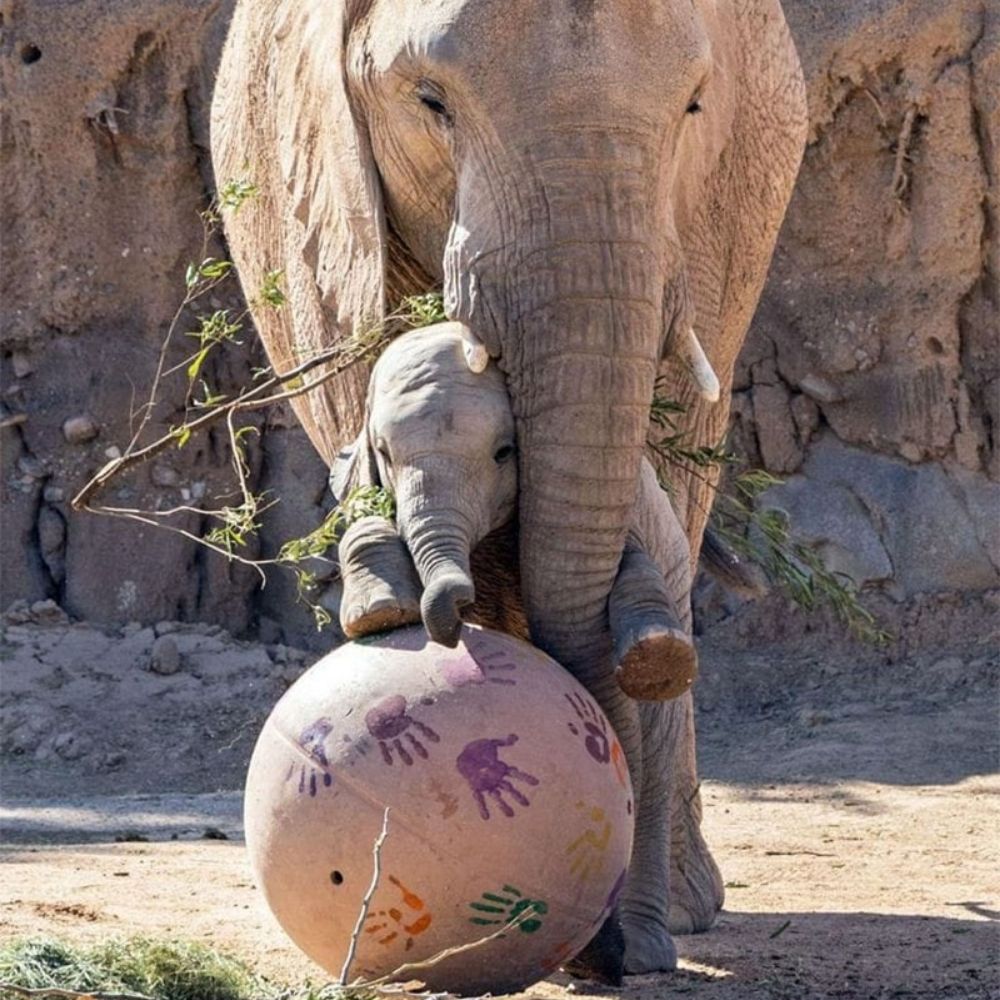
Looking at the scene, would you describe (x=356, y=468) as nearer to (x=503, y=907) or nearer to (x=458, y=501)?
(x=458, y=501)

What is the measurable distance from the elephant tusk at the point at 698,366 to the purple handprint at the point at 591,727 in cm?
89

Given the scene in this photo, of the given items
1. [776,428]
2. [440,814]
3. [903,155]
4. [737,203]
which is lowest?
[440,814]

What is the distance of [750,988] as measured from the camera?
4.63 m

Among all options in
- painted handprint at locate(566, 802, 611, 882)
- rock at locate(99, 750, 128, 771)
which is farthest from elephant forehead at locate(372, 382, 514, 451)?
rock at locate(99, 750, 128, 771)

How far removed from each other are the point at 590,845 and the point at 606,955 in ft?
1.29

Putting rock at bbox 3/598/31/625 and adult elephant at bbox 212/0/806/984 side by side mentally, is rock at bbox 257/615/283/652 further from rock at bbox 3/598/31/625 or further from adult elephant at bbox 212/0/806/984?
adult elephant at bbox 212/0/806/984

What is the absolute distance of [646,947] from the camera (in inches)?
188

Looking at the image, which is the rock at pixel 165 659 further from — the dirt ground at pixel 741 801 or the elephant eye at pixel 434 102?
the elephant eye at pixel 434 102

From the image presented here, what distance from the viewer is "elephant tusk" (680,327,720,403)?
5016 millimetres

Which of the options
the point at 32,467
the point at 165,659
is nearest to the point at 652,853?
the point at 165,659

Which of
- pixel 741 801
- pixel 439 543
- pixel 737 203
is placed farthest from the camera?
pixel 741 801

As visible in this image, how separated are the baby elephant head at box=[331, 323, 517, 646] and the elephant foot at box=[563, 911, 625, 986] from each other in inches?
27.1

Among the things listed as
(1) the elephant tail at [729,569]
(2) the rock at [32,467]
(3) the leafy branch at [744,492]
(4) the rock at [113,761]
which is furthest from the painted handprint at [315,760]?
(2) the rock at [32,467]

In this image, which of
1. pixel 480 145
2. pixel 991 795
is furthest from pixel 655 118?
pixel 991 795
